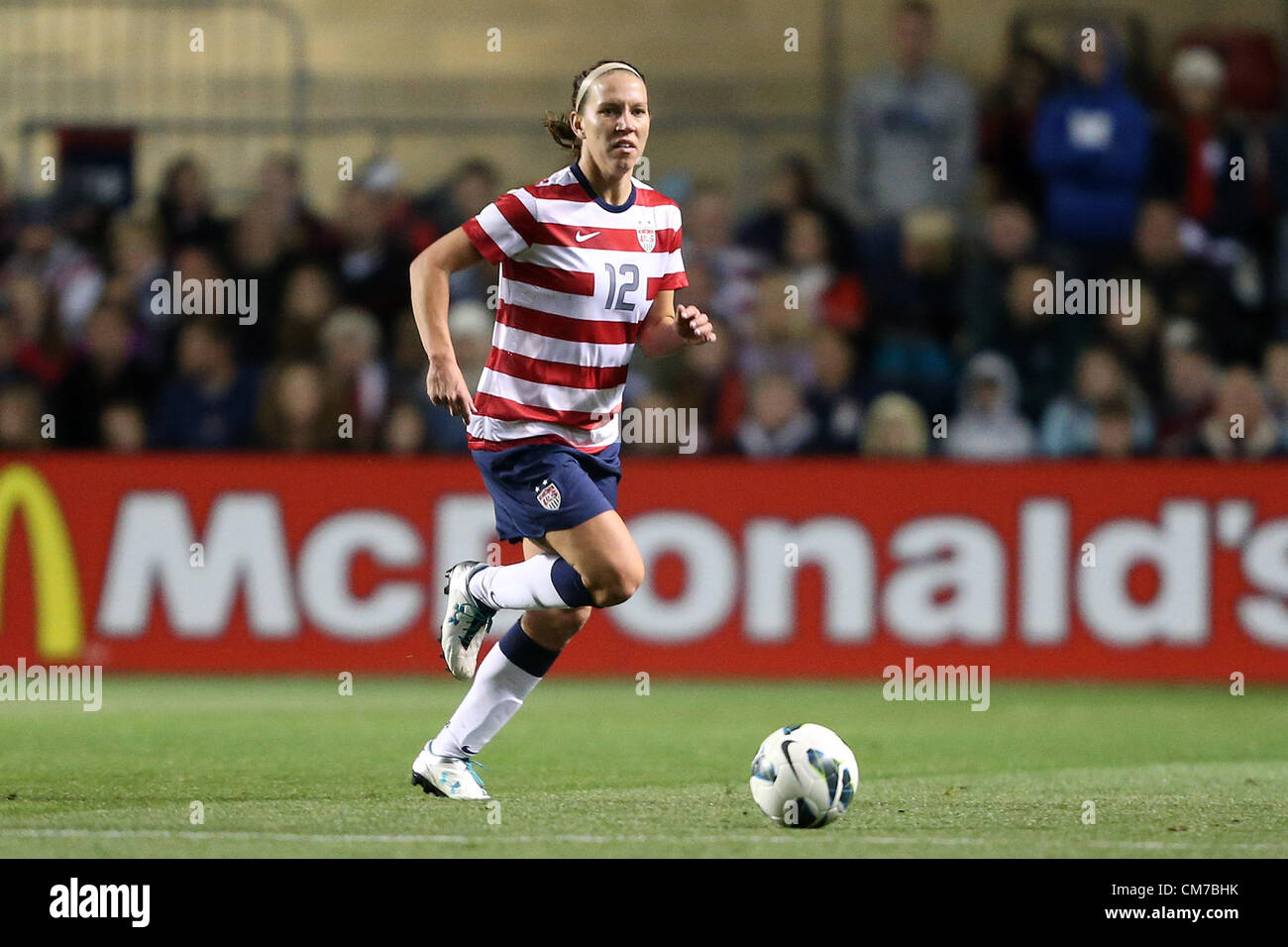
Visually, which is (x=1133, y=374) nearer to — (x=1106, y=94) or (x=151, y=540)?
(x=1106, y=94)

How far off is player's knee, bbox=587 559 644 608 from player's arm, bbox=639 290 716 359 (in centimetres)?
73

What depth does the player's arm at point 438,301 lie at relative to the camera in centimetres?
596

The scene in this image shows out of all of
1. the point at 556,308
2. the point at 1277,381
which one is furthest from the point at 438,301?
the point at 1277,381

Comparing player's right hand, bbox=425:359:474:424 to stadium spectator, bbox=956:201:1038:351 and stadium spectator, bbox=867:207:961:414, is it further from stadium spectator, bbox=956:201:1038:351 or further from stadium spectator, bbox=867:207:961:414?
stadium spectator, bbox=956:201:1038:351

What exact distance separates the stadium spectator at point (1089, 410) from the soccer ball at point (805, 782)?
19.9 ft

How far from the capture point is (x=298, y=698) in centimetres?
1008

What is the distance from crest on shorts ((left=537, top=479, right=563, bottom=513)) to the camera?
6230 millimetres

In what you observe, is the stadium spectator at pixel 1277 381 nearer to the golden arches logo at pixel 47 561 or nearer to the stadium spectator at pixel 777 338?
the stadium spectator at pixel 777 338

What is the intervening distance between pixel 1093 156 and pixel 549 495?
24.5 ft

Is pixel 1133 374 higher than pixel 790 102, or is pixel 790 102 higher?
pixel 790 102

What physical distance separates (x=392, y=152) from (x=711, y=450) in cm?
360

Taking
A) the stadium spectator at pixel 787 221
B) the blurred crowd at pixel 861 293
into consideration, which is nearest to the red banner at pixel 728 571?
the blurred crowd at pixel 861 293

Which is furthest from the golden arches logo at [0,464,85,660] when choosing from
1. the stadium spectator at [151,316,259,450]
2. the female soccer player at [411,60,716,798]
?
the female soccer player at [411,60,716,798]

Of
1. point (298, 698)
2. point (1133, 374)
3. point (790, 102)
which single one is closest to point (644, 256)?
point (298, 698)
